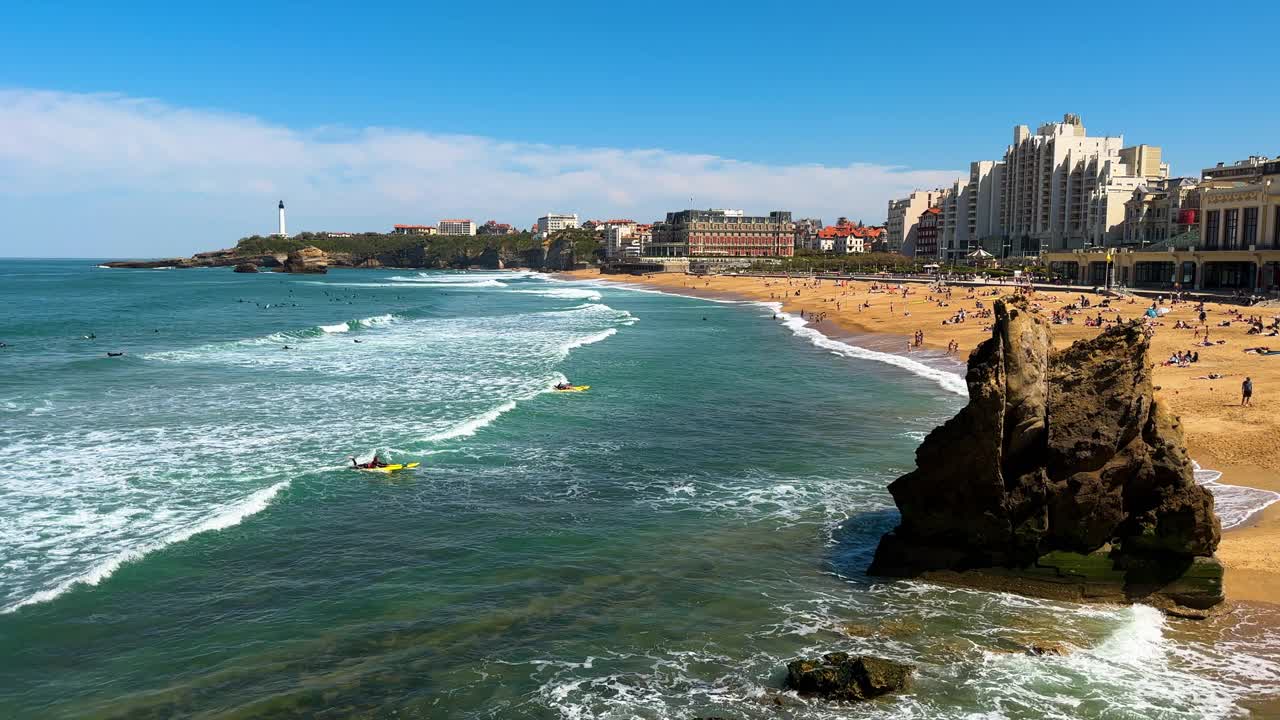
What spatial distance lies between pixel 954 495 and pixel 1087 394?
2879 millimetres

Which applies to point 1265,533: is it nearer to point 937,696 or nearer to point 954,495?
point 954,495

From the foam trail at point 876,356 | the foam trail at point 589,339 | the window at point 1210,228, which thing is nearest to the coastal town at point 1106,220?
the window at point 1210,228

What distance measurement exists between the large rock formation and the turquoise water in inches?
25.9

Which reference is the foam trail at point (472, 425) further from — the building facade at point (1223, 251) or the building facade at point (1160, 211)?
the building facade at point (1160, 211)

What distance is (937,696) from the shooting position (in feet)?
39.8

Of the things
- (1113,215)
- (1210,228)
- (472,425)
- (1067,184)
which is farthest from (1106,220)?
(472,425)

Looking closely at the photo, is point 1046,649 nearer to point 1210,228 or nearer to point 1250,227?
point 1250,227

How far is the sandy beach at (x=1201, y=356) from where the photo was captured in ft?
54.5

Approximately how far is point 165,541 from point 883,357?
3689 centimetres

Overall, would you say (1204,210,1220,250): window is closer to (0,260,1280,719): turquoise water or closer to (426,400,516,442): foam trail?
(0,260,1280,719): turquoise water

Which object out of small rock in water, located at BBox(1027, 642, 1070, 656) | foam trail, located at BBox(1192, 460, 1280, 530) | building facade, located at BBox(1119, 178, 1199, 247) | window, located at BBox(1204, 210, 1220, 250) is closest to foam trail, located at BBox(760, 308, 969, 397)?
foam trail, located at BBox(1192, 460, 1280, 530)

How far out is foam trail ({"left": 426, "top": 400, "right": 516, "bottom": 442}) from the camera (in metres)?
28.3

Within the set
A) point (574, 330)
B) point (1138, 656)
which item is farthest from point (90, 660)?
point (574, 330)

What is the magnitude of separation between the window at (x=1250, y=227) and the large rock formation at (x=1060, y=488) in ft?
228
